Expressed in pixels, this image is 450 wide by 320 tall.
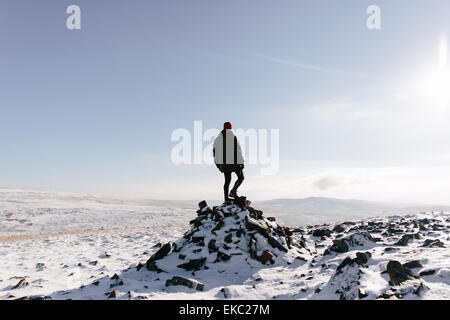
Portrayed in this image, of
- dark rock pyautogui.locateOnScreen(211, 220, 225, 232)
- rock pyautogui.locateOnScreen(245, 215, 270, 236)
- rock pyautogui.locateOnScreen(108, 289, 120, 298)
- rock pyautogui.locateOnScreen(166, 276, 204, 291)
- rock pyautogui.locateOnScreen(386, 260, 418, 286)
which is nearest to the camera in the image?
rock pyautogui.locateOnScreen(386, 260, 418, 286)

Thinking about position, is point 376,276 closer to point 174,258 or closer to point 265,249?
A: point 265,249

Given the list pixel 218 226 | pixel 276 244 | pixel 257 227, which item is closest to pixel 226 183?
pixel 218 226

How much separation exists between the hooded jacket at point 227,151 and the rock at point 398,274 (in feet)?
21.9

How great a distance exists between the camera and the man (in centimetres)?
1091

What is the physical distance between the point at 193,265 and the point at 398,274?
561cm

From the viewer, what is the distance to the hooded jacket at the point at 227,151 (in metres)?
10.9

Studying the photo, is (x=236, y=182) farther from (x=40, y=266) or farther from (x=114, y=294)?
(x=40, y=266)

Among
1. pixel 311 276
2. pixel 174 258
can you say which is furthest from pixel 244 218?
pixel 311 276

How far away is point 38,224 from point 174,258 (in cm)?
2257

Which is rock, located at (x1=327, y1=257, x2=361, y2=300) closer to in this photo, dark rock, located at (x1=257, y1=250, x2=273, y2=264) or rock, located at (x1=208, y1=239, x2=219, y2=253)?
dark rock, located at (x1=257, y1=250, x2=273, y2=264)

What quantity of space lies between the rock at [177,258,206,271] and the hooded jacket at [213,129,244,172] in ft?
12.8

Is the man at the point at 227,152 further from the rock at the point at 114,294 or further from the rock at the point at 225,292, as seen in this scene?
the rock at the point at 114,294

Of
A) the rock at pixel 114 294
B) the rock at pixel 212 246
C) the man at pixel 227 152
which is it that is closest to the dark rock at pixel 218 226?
the rock at pixel 212 246

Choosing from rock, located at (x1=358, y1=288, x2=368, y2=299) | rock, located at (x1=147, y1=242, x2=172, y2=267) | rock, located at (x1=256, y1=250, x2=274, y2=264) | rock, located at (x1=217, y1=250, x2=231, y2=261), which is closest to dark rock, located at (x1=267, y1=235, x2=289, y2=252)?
rock, located at (x1=256, y1=250, x2=274, y2=264)
